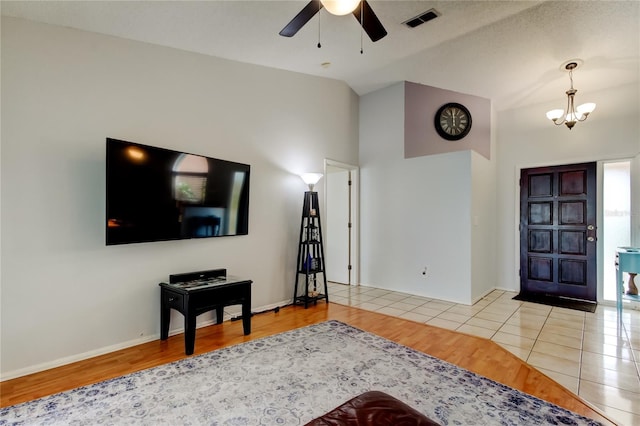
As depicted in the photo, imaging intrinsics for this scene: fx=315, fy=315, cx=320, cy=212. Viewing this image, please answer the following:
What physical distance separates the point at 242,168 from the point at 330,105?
204 cm

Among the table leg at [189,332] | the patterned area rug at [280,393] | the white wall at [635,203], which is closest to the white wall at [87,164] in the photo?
the table leg at [189,332]

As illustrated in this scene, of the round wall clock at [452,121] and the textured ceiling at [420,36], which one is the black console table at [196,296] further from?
the round wall clock at [452,121]

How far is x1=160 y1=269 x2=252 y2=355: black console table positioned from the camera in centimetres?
277

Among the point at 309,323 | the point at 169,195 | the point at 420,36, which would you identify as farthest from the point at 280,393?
the point at 420,36

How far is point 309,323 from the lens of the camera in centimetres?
360

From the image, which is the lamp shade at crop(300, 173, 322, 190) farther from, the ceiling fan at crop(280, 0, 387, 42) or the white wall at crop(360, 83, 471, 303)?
the ceiling fan at crop(280, 0, 387, 42)

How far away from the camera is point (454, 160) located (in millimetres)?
4492

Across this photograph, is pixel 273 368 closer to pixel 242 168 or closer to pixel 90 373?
pixel 90 373

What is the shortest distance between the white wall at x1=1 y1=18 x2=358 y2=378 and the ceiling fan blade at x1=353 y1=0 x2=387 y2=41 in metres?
1.87

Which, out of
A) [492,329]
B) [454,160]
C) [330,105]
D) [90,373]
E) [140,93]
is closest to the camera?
[90,373]

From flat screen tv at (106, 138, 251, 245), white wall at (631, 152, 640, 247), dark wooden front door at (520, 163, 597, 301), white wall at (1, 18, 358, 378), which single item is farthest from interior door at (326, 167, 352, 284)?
white wall at (631, 152, 640, 247)

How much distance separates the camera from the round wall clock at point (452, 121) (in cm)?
501

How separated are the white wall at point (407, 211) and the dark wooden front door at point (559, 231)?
5.02 feet

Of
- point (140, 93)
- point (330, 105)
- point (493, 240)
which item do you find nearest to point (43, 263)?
point (140, 93)
